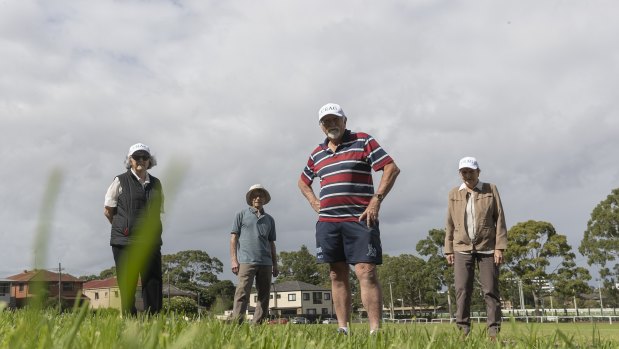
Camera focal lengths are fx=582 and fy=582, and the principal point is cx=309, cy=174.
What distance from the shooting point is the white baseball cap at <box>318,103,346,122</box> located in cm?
533

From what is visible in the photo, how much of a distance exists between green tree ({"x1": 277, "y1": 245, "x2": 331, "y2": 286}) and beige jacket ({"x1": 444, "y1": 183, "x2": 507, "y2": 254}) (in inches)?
4390

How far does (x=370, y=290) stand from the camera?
4.91 m

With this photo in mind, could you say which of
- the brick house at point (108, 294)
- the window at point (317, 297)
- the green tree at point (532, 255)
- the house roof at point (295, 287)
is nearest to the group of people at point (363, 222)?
the brick house at point (108, 294)

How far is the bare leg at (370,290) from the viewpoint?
476 centimetres

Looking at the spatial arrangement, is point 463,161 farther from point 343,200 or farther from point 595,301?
point 595,301

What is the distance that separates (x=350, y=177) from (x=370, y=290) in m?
1.03

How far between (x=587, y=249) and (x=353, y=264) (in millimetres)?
53892

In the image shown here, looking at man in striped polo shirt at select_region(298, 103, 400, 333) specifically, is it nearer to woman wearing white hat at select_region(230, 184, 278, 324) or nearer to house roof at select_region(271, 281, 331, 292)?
woman wearing white hat at select_region(230, 184, 278, 324)

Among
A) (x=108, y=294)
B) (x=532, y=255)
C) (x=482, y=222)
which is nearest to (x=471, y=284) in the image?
(x=482, y=222)

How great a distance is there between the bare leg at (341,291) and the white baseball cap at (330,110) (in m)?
1.36

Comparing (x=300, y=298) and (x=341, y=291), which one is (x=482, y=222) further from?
(x=300, y=298)

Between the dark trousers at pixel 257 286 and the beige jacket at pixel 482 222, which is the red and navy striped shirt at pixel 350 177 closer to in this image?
the beige jacket at pixel 482 222

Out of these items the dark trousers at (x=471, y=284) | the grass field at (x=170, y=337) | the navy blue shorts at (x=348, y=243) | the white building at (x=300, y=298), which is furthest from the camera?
the white building at (x=300, y=298)

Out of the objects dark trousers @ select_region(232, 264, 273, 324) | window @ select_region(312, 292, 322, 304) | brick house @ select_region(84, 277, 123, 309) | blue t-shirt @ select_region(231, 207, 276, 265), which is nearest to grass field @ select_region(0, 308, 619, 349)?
brick house @ select_region(84, 277, 123, 309)
